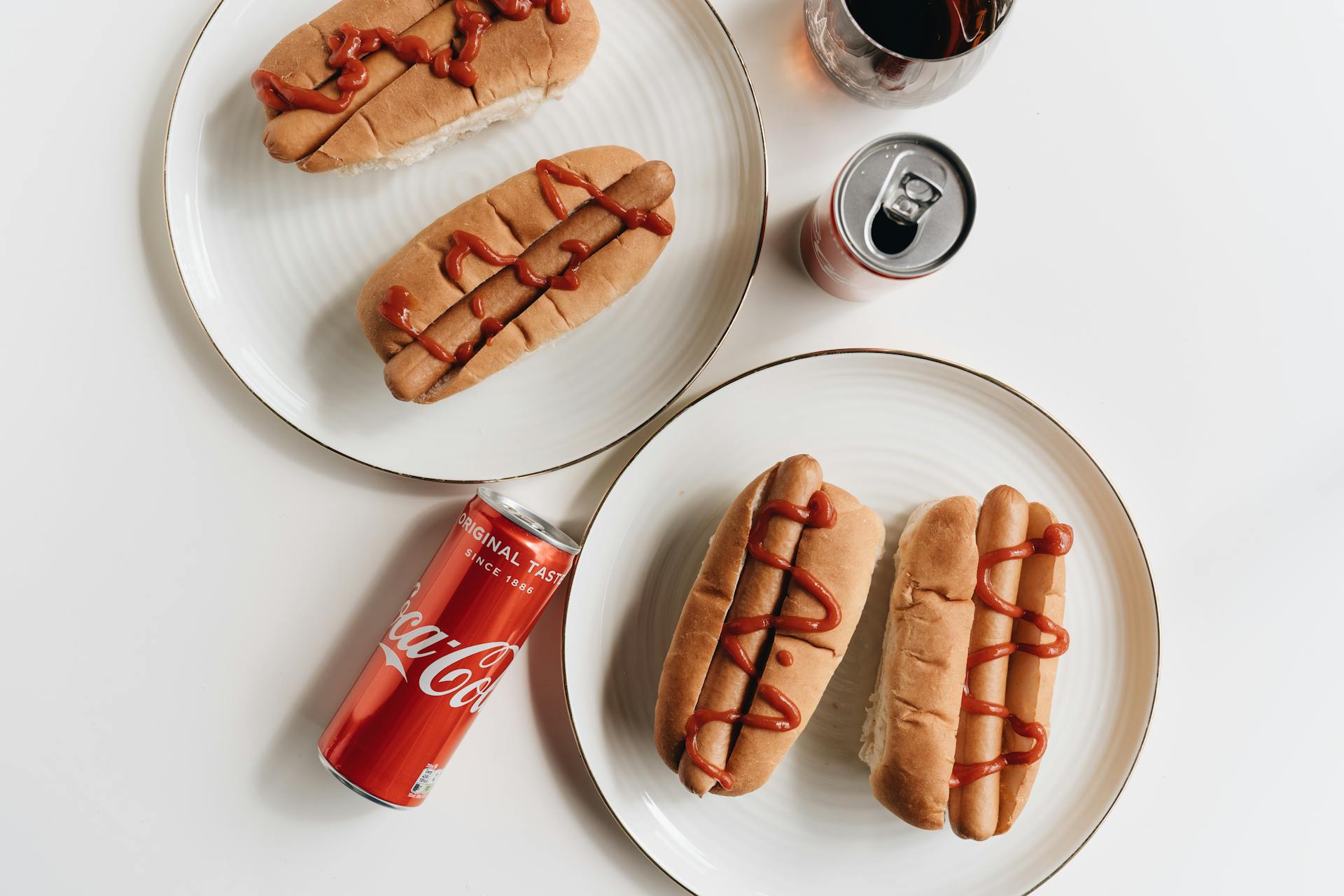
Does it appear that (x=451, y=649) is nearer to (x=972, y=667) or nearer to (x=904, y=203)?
(x=972, y=667)

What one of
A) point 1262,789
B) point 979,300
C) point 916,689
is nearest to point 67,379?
point 916,689

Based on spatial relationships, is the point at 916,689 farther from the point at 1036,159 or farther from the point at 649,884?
the point at 1036,159

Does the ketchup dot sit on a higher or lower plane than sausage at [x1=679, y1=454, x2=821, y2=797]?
higher

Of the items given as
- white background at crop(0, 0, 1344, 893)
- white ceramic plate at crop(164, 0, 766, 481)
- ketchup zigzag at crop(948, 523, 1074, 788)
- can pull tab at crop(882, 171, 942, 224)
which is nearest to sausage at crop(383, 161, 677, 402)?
white ceramic plate at crop(164, 0, 766, 481)

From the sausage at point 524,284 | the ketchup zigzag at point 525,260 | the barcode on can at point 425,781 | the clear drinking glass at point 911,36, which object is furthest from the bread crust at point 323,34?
the barcode on can at point 425,781

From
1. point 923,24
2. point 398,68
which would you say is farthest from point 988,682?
point 398,68

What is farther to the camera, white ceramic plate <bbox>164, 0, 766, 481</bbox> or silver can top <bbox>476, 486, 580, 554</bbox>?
white ceramic plate <bbox>164, 0, 766, 481</bbox>

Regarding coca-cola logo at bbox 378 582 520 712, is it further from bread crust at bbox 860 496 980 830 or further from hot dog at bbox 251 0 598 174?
hot dog at bbox 251 0 598 174
